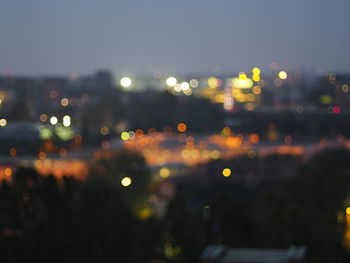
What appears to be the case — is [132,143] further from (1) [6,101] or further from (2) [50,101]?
(2) [50,101]

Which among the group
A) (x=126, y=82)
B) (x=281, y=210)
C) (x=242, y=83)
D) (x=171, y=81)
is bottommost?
(x=171, y=81)

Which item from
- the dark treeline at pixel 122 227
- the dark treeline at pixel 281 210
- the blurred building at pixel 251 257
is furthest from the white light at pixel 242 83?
the blurred building at pixel 251 257

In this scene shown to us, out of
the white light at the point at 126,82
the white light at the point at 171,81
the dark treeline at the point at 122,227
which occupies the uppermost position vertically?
the dark treeline at the point at 122,227

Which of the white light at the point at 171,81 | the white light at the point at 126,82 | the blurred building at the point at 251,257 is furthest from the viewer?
the white light at the point at 171,81

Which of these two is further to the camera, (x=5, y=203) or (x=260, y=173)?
(x=260, y=173)

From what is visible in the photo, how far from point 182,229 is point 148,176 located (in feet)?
31.2

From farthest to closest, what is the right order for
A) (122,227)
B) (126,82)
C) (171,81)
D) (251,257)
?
(171,81), (126,82), (122,227), (251,257)

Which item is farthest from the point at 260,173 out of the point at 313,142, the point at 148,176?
the point at 313,142

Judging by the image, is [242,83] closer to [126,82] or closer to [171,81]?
[126,82]

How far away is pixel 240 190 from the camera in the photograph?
20.0 m

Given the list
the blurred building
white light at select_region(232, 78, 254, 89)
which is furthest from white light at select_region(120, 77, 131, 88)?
the blurred building

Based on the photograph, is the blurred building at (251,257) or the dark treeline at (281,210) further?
the dark treeline at (281,210)

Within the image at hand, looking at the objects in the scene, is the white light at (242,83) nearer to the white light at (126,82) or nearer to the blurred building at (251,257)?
the white light at (126,82)

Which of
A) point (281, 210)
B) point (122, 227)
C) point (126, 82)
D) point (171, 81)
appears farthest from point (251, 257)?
point (171, 81)
